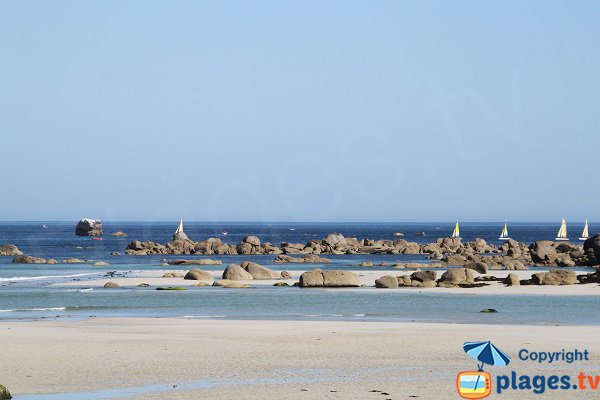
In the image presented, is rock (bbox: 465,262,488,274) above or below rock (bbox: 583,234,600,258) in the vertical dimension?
below

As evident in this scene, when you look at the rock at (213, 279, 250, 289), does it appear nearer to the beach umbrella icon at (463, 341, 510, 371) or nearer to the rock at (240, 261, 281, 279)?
the rock at (240, 261, 281, 279)

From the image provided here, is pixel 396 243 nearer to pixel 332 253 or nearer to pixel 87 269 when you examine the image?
pixel 332 253

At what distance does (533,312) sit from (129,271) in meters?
48.5

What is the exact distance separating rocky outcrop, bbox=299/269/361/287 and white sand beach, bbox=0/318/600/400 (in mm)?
23205

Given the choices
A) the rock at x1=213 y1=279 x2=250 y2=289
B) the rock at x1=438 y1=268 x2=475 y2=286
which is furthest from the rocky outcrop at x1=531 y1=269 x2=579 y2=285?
the rock at x1=213 y1=279 x2=250 y2=289

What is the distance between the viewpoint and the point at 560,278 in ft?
212

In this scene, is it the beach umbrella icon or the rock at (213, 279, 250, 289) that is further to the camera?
the rock at (213, 279, 250, 289)

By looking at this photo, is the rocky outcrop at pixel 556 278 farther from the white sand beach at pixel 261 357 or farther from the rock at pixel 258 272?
the white sand beach at pixel 261 357

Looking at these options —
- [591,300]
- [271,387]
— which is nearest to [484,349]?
[271,387]

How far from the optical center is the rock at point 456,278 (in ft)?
212

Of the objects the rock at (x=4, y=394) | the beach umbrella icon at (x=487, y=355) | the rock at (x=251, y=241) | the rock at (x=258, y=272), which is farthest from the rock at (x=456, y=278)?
the rock at (x=251, y=241)

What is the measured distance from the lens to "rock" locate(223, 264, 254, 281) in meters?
69.3

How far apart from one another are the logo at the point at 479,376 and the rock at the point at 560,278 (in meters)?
37.9

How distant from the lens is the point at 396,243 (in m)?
138
